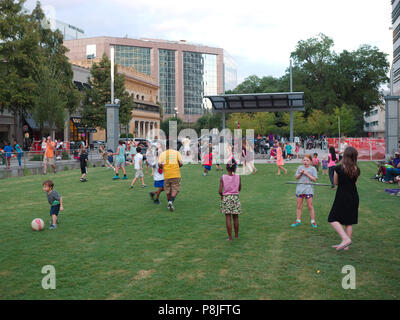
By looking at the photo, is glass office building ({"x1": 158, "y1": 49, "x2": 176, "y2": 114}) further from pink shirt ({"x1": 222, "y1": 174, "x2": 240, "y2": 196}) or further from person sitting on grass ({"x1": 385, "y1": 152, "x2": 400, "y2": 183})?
pink shirt ({"x1": 222, "y1": 174, "x2": 240, "y2": 196})

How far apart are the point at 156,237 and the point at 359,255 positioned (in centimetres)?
370

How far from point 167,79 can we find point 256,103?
96.3 metres

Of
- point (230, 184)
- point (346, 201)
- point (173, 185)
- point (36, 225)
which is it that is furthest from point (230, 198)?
point (36, 225)

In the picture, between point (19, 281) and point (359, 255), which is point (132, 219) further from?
point (359, 255)

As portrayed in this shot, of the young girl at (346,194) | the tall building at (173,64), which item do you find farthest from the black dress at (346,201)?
the tall building at (173,64)

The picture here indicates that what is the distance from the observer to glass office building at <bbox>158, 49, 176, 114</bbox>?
12238 cm

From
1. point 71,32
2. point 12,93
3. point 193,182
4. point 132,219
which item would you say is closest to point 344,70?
point 12,93

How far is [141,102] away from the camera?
8175cm

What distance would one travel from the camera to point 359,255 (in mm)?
6883

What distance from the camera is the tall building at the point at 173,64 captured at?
356 ft

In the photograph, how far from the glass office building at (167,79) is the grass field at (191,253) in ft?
369

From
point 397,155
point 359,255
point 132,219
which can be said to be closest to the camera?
point 359,255

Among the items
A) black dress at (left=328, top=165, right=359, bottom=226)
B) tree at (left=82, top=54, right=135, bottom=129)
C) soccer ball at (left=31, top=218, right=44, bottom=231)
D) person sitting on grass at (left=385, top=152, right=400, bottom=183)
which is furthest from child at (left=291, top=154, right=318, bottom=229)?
tree at (left=82, top=54, right=135, bottom=129)

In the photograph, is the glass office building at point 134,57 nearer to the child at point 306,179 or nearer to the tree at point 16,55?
the tree at point 16,55
